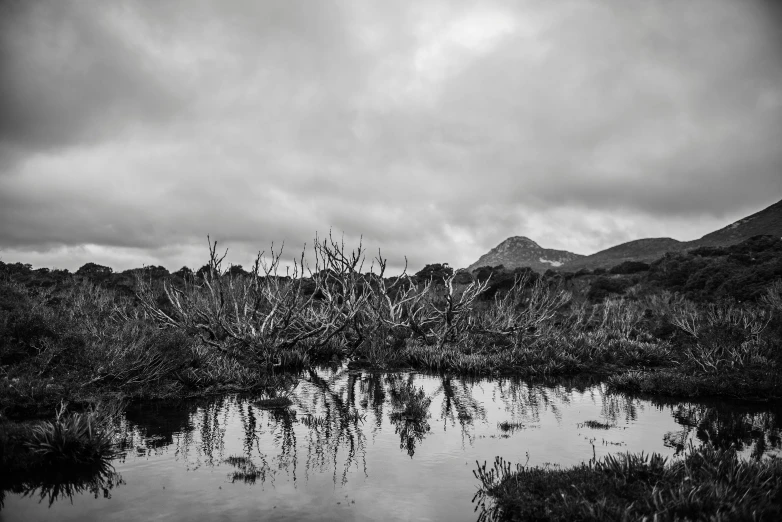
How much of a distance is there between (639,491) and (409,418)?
19.5ft

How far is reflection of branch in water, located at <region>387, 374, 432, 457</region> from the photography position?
9.33m

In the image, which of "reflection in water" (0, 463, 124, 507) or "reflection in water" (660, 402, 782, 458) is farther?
"reflection in water" (660, 402, 782, 458)

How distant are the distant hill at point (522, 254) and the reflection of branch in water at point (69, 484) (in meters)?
138

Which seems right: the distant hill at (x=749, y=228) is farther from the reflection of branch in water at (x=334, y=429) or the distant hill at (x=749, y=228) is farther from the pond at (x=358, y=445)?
the reflection of branch in water at (x=334, y=429)

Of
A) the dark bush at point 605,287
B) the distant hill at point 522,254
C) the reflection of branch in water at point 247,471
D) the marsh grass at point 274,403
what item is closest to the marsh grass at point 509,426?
the reflection of branch in water at point 247,471

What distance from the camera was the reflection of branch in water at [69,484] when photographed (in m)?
6.28

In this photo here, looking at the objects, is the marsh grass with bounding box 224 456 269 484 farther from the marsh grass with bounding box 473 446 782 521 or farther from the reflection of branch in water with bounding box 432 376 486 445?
the reflection of branch in water with bounding box 432 376 486 445

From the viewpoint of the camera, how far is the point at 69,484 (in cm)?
663

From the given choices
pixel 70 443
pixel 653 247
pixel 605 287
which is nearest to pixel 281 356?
pixel 70 443

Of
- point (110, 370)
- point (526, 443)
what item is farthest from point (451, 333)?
point (110, 370)

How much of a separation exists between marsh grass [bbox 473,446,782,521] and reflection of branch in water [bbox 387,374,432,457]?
7.41 ft

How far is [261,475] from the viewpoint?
724 centimetres

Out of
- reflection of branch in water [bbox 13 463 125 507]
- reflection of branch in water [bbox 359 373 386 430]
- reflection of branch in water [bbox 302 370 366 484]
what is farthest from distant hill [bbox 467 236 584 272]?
reflection of branch in water [bbox 13 463 125 507]

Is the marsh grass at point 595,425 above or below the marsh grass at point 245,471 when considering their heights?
below
